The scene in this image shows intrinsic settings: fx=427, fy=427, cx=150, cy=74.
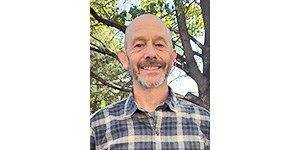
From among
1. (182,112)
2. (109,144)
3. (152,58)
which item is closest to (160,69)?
(152,58)

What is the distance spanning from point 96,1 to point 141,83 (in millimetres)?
303

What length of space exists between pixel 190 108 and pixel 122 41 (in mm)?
301

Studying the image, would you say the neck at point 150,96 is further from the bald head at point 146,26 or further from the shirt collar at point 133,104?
the bald head at point 146,26

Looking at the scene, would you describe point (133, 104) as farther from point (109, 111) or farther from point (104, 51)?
point (104, 51)

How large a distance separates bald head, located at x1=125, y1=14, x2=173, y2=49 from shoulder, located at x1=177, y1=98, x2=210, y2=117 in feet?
0.60

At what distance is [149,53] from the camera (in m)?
1.30

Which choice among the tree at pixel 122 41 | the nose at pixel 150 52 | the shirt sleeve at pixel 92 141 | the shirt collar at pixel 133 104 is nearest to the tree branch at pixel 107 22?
the tree at pixel 122 41

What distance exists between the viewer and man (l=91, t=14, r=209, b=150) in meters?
1.30

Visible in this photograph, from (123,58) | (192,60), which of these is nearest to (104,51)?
(123,58)

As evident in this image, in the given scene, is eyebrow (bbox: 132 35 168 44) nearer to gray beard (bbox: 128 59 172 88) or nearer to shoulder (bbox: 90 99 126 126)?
gray beard (bbox: 128 59 172 88)

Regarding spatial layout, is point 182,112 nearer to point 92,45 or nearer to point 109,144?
point 109,144
